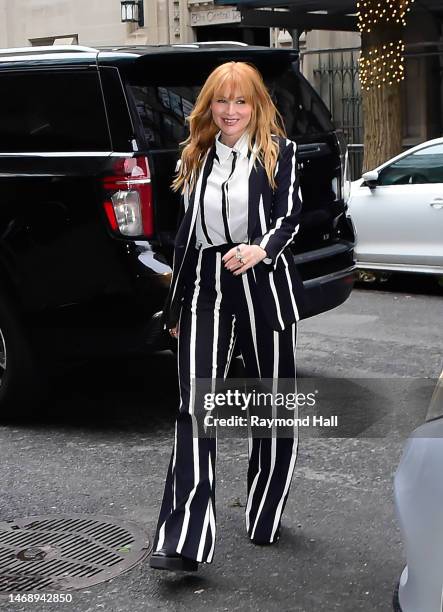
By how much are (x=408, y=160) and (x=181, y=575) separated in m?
7.71

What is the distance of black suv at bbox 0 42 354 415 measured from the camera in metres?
6.01

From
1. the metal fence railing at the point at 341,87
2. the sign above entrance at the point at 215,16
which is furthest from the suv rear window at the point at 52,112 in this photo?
the sign above entrance at the point at 215,16

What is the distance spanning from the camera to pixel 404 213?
11258 millimetres

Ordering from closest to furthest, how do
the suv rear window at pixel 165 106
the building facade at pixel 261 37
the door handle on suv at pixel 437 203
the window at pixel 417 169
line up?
1. the suv rear window at pixel 165 106
2. the door handle on suv at pixel 437 203
3. the window at pixel 417 169
4. the building facade at pixel 261 37

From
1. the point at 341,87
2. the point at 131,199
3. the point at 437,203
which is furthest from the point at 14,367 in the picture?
the point at 341,87

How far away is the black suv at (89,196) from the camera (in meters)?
6.01

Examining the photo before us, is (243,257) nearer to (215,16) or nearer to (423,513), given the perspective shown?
(423,513)

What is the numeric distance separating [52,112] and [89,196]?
633 mm

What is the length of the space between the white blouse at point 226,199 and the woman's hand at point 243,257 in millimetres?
106

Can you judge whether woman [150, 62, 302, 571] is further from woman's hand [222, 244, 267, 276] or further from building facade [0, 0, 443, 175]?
building facade [0, 0, 443, 175]

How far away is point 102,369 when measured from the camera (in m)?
7.98

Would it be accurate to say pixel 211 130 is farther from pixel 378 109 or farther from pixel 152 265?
pixel 378 109

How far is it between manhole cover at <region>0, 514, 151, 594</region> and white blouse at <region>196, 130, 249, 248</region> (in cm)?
127

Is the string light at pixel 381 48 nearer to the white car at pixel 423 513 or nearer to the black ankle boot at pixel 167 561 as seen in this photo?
the black ankle boot at pixel 167 561
